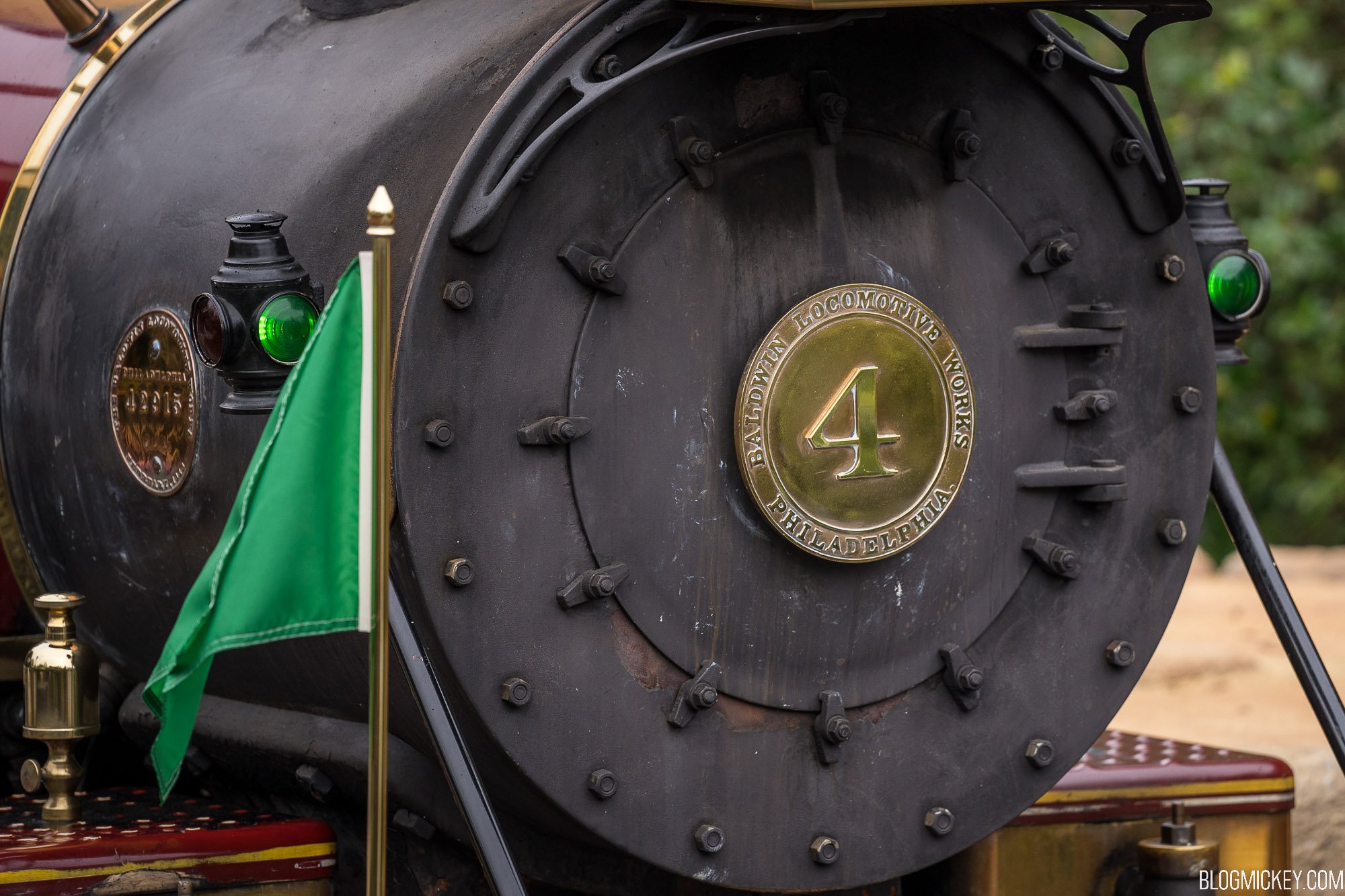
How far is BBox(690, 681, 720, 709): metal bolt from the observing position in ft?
7.97

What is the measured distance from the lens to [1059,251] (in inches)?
105

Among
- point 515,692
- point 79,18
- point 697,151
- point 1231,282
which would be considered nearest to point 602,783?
point 515,692

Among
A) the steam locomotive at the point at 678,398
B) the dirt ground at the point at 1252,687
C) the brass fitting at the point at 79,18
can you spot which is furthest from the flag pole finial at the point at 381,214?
the dirt ground at the point at 1252,687

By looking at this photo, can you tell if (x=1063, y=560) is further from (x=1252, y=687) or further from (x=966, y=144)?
(x=1252, y=687)

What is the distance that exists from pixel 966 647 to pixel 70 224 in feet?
5.20

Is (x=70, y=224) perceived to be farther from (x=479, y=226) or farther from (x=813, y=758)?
(x=813, y=758)

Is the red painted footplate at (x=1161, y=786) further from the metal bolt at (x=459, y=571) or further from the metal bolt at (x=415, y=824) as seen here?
the metal bolt at (x=459, y=571)

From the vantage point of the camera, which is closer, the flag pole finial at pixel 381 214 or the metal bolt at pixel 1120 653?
the flag pole finial at pixel 381 214

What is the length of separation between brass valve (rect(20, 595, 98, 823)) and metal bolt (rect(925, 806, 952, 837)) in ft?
3.96

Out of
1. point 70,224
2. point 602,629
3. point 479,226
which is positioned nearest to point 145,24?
point 70,224

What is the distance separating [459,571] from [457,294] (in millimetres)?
336

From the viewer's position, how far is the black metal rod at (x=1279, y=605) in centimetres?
287

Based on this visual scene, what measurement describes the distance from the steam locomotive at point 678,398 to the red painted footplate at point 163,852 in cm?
13

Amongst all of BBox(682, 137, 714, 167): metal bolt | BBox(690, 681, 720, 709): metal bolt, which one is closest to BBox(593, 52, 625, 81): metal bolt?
BBox(682, 137, 714, 167): metal bolt
